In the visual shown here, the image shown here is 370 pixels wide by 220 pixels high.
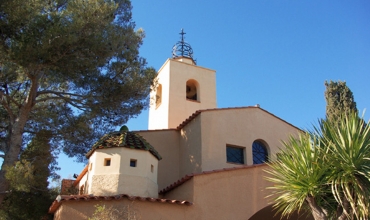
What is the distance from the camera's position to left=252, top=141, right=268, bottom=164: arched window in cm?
1747

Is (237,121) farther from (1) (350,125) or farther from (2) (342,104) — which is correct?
(1) (350,125)

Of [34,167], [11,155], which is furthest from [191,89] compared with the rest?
[11,155]

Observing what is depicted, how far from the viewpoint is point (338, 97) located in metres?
17.8

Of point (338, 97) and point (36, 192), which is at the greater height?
point (338, 97)

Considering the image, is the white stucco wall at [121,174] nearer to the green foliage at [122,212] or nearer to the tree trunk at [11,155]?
the green foliage at [122,212]

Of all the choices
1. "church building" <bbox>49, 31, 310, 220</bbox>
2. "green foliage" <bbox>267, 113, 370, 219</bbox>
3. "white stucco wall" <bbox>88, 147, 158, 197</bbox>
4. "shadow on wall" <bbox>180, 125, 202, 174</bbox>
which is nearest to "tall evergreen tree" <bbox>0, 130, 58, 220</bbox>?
"church building" <bbox>49, 31, 310, 220</bbox>

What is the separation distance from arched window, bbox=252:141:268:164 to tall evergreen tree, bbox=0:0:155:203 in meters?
5.31

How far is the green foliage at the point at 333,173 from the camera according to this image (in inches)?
378

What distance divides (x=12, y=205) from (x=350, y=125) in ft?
41.8

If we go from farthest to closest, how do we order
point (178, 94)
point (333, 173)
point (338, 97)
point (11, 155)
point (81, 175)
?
1. point (178, 94)
2. point (81, 175)
3. point (338, 97)
4. point (11, 155)
5. point (333, 173)

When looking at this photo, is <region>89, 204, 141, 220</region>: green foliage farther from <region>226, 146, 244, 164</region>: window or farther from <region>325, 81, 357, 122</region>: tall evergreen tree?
<region>325, 81, 357, 122</region>: tall evergreen tree

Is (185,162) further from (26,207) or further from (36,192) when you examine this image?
(26,207)

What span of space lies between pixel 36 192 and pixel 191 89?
1074 centimetres

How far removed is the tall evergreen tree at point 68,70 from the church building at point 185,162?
1863 millimetres
